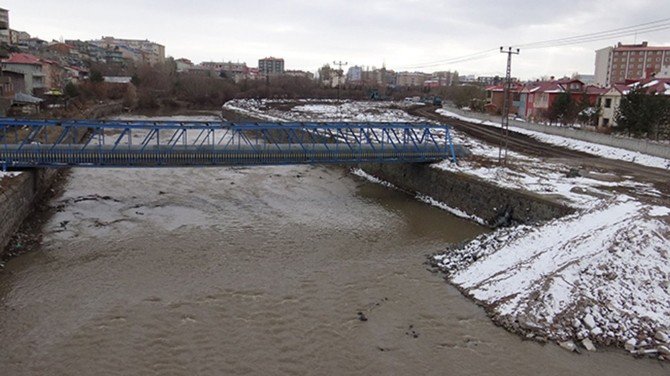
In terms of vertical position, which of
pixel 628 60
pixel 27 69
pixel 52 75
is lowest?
pixel 52 75

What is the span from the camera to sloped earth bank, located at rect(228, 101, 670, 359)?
43.2ft

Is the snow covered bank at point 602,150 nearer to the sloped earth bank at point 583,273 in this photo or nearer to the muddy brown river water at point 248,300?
the sloped earth bank at point 583,273

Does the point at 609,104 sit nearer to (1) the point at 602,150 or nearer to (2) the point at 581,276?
(1) the point at 602,150

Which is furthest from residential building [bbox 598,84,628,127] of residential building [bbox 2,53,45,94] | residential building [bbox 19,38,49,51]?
residential building [bbox 19,38,49,51]

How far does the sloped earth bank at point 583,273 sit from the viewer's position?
519 inches

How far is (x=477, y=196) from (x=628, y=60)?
9896 centimetres

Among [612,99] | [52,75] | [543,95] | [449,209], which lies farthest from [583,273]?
[52,75]

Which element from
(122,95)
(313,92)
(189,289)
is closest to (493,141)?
(189,289)

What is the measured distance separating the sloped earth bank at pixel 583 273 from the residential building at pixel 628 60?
9650 cm

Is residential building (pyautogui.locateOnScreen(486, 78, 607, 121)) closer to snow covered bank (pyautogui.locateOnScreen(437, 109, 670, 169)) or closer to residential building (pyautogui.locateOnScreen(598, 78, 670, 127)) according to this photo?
residential building (pyautogui.locateOnScreen(598, 78, 670, 127))

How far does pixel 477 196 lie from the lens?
24.5 metres

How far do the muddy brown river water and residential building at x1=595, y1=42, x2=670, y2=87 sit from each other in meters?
98.9

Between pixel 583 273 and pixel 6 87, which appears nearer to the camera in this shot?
pixel 583 273

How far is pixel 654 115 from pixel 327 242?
85.5 ft
